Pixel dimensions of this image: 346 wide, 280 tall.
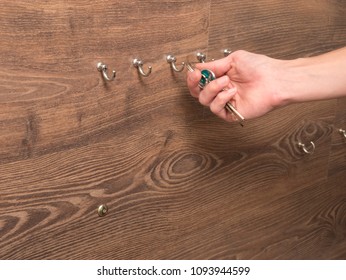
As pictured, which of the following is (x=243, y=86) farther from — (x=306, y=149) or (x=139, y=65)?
(x=306, y=149)

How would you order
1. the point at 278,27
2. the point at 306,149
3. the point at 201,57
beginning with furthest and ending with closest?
the point at 306,149 < the point at 278,27 < the point at 201,57

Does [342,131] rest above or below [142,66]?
above

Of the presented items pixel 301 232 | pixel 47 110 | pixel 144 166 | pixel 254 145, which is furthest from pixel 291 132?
pixel 47 110

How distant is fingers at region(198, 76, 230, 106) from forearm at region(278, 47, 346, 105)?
0.08 m

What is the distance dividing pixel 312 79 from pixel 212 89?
15cm

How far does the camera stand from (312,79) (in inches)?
30.1

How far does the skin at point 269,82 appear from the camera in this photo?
2.48ft

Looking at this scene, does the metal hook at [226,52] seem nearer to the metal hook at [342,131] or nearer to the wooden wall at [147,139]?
the wooden wall at [147,139]

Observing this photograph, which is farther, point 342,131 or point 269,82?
point 342,131

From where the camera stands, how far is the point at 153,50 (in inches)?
29.2

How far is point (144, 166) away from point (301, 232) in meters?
0.47

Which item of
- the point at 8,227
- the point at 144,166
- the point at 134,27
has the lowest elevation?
the point at 8,227

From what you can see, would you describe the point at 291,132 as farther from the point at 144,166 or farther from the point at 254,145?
the point at 144,166

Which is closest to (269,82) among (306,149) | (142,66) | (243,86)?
(243,86)
